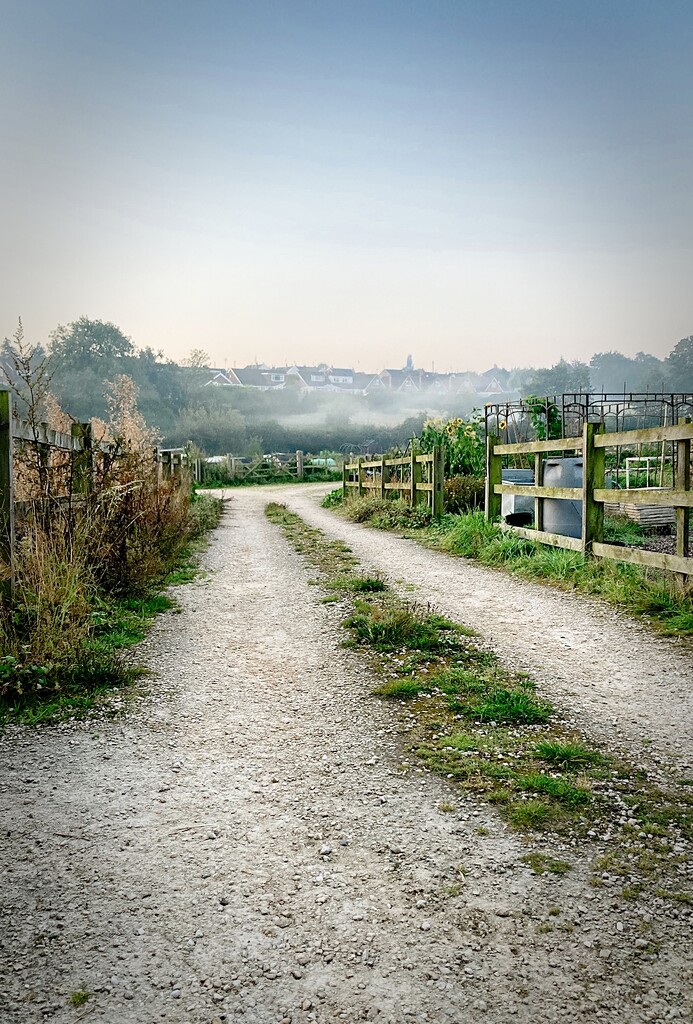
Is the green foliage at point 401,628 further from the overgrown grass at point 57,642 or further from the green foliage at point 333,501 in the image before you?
the green foliage at point 333,501

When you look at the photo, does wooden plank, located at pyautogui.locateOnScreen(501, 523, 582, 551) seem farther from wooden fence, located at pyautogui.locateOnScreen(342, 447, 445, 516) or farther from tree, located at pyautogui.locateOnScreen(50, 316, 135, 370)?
tree, located at pyautogui.locateOnScreen(50, 316, 135, 370)

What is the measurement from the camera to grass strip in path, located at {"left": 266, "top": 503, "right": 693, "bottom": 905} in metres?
2.72

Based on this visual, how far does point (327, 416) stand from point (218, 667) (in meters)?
55.8

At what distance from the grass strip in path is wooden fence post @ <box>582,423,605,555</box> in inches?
125

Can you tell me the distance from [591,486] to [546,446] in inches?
59.0

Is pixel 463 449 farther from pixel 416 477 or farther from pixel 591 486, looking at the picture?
pixel 591 486

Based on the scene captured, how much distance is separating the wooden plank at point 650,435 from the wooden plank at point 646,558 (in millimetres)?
1173

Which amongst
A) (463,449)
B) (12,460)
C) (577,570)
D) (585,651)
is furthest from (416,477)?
(12,460)

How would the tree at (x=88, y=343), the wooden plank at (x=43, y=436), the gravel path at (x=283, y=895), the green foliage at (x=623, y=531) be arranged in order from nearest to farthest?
the gravel path at (x=283, y=895) → the wooden plank at (x=43, y=436) → the green foliage at (x=623, y=531) → the tree at (x=88, y=343)

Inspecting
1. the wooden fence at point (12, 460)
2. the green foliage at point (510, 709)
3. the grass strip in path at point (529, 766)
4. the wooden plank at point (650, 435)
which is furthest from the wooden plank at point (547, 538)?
the wooden fence at point (12, 460)

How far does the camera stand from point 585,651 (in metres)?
5.45

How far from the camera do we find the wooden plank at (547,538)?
28.1ft

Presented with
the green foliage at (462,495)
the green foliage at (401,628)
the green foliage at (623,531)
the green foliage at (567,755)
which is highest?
the green foliage at (462,495)

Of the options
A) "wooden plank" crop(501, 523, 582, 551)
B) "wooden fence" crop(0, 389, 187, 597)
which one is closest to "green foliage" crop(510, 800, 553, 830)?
"wooden fence" crop(0, 389, 187, 597)
